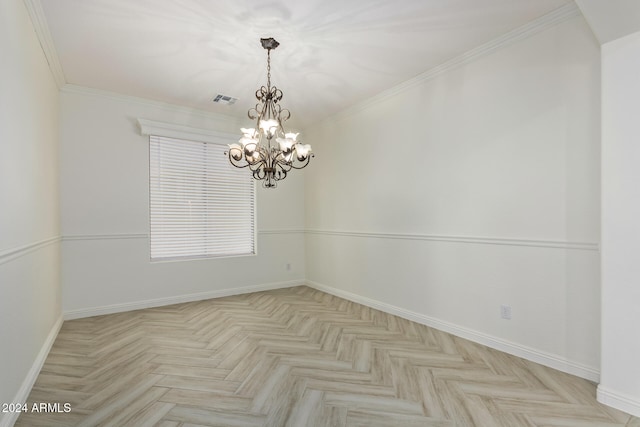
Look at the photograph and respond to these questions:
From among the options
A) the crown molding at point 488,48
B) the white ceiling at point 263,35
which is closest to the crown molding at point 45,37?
the white ceiling at point 263,35

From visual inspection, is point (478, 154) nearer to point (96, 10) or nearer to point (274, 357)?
point (274, 357)

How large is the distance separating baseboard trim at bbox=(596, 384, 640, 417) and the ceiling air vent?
447 centimetres

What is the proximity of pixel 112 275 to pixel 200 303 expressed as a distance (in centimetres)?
112

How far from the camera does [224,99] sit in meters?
4.21

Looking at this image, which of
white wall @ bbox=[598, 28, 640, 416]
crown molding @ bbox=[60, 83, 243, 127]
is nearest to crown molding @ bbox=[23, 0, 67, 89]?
crown molding @ bbox=[60, 83, 243, 127]

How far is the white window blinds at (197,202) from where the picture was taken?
4348 millimetres

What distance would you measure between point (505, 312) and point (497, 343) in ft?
0.96

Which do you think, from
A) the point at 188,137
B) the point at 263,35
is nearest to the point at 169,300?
the point at 188,137

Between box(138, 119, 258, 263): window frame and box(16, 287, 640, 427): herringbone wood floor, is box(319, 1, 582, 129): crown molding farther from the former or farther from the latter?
box(16, 287, 640, 427): herringbone wood floor

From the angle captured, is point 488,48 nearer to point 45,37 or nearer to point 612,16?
point 612,16

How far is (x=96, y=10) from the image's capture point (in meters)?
2.41

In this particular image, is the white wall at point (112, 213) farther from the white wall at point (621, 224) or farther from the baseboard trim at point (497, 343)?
the white wall at point (621, 224)

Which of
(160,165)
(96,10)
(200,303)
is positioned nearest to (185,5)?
(96,10)

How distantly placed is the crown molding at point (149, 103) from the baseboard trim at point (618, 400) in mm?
4904
